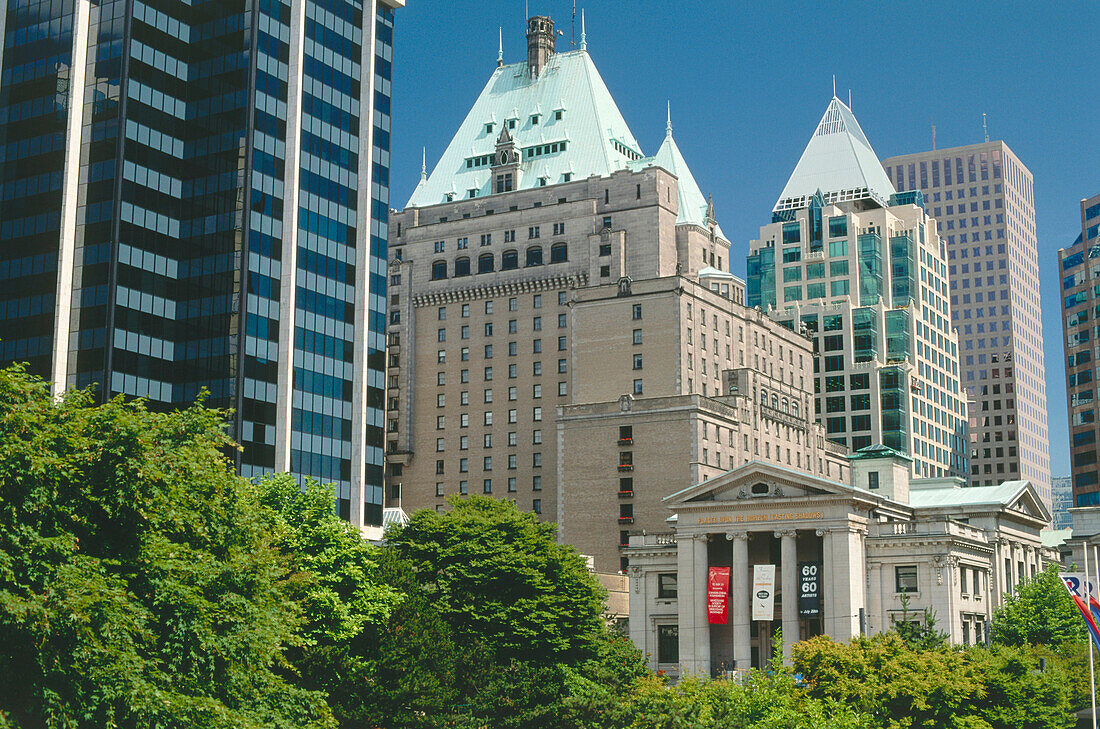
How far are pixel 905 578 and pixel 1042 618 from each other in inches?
543

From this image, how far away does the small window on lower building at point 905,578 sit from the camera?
13375 cm

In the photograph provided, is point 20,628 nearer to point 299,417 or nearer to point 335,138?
point 299,417

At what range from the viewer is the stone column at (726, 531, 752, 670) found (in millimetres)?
133500

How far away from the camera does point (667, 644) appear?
142 meters

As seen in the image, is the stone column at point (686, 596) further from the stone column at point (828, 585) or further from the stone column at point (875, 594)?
the stone column at point (875, 594)

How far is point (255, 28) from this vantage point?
422 feet

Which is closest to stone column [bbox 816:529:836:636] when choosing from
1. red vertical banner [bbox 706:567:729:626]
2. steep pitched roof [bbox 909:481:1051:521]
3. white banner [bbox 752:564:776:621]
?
white banner [bbox 752:564:776:621]

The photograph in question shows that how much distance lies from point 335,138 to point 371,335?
19.4m

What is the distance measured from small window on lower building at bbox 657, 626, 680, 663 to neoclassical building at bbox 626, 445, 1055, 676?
0.10 m

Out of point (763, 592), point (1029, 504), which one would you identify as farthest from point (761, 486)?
point (1029, 504)

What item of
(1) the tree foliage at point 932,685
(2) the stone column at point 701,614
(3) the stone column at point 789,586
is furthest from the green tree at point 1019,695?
(2) the stone column at point 701,614

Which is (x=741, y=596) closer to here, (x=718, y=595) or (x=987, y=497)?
(x=718, y=595)

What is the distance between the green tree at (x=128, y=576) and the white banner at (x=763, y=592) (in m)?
74.3

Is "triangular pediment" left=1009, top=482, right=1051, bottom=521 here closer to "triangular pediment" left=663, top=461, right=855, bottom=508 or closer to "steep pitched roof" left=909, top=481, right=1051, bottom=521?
"steep pitched roof" left=909, top=481, right=1051, bottom=521
